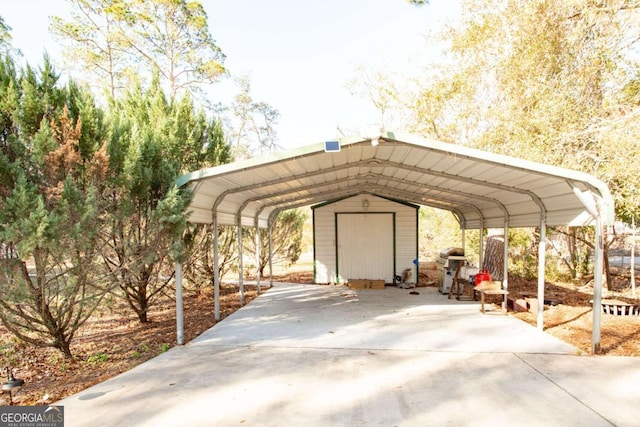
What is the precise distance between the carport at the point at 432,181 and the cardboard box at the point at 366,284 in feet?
9.89

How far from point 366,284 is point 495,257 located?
13.6ft

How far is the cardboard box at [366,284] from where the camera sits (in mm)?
9664

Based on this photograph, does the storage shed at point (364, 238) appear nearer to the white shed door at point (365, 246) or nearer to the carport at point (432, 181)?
the white shed door at point (365, 246)

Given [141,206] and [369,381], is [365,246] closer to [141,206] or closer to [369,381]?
[141,206]

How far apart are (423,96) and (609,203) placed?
26.5 feet

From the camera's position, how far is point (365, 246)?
34.2 ft

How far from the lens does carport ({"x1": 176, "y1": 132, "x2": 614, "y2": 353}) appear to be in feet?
14.0

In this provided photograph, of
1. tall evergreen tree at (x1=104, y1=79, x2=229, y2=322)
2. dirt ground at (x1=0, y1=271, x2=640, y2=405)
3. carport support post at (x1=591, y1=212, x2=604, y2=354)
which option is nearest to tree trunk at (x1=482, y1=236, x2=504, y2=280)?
dirt ground at (x1=0, y1=271, x2=640, y2=405)

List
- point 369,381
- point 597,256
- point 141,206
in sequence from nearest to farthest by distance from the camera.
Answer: point 369,381 → point 597,256 → point 141,206

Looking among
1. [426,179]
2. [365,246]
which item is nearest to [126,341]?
[426,179]

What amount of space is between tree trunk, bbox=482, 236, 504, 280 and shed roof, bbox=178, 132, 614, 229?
2.77 metres

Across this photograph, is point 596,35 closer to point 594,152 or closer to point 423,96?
point 594,152

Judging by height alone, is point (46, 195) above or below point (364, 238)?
above

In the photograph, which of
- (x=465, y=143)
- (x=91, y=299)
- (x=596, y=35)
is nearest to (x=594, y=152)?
(x=596, y=35)
